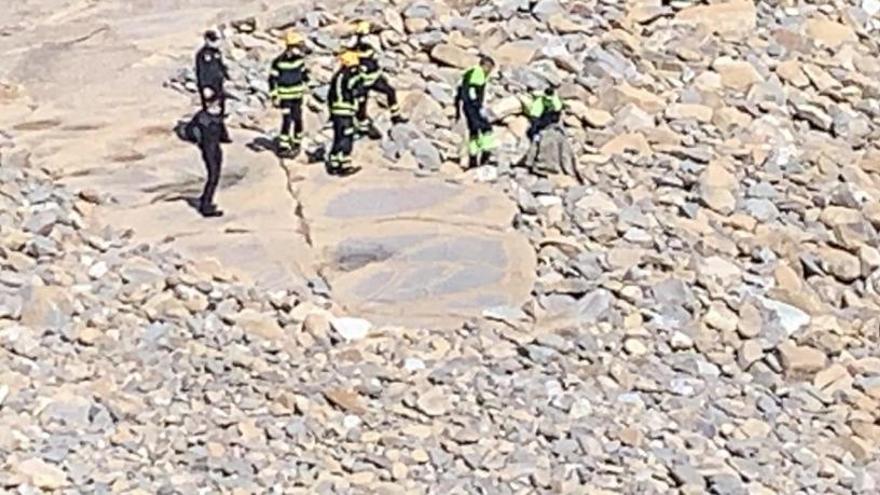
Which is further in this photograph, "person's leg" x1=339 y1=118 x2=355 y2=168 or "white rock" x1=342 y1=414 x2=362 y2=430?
"person's leg" x1=339 y1=118 x2=355 y2=168

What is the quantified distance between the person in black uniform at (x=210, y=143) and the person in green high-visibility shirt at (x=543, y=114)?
3423mm

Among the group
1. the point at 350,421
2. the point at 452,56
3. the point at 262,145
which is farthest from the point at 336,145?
the point at 350,421

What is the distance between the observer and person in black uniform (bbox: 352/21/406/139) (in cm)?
2077

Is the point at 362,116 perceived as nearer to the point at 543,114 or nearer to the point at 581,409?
the point at 543,114

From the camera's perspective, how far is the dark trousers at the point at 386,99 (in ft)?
68.5

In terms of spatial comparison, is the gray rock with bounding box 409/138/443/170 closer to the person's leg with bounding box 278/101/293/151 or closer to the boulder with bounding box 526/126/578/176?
the boulder with bounding box 526/126/578/176

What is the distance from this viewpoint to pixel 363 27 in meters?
21.5

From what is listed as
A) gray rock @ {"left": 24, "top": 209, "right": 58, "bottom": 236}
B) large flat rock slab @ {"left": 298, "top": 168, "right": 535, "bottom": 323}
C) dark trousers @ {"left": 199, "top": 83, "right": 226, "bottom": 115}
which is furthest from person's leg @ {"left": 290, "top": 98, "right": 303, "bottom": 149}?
gray rock @ {"left": 24, "top": 209, "right": 58, "bottom": 236}

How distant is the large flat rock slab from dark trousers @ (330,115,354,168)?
0.72 feet

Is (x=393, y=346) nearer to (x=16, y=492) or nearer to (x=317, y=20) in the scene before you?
(x=16, y=492)

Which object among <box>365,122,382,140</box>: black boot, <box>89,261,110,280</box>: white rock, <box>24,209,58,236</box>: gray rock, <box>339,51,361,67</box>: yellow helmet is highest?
<box>339,51,361,67</box>: yellow helmet

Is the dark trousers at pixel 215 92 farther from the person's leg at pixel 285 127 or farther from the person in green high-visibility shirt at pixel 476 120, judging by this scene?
the person in green high-visibility shirt at pixel 476 120

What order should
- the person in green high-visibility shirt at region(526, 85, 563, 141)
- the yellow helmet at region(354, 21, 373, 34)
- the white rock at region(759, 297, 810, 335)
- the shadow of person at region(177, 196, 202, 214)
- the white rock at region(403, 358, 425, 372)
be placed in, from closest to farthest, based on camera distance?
the white rock at region(403, 358, 425, 372)
the white rock at region(759, 297, 810, 335)
the shadow of person at region(177, 196, 202, 214)
the person in green high-visibility shirt at region(526, 85, 563, 141)
the yellow helmet at region(354, 21, 373, 34)

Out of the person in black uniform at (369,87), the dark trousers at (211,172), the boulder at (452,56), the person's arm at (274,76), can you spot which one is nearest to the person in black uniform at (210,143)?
the dark trousers at (211,172)
